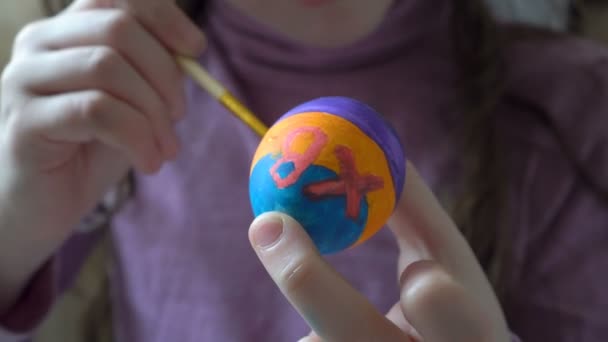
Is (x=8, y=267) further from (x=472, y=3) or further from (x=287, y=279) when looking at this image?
(x=472, y=3)

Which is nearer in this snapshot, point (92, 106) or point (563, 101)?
point (92, 106)

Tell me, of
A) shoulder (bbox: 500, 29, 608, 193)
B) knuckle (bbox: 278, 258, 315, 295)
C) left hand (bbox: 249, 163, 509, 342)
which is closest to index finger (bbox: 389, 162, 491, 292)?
left hand (bbox: 249, 163, 509, 342)

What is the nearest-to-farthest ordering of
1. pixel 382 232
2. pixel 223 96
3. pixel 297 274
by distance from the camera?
pixel 297 274, pixel 223 96, pixel 382 232

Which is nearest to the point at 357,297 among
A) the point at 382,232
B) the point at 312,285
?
the point at 312,285

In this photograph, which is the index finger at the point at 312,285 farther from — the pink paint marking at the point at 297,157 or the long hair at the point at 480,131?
the long hair at the point at 480,131

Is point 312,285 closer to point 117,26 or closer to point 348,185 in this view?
point 348,185

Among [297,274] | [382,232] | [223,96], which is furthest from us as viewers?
→ [382,232]

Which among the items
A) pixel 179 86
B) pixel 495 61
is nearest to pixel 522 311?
pixel 495 61
